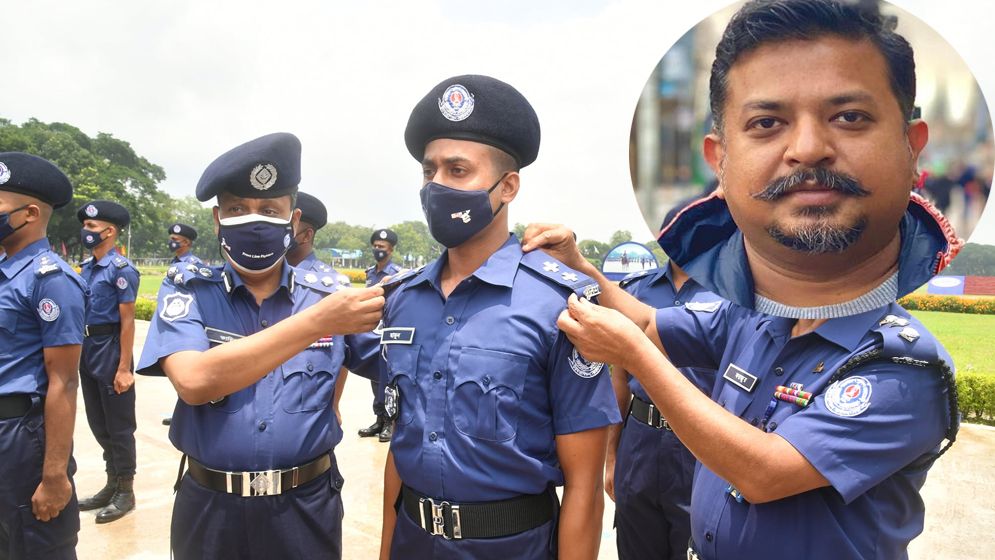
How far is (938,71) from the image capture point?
942 millimetres

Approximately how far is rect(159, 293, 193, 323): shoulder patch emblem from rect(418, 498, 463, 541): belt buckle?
1.22 meters

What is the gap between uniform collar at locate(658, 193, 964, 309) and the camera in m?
1.02

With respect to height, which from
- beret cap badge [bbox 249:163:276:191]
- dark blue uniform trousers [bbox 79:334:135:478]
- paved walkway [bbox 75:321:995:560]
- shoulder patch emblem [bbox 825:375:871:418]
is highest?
beret cap badge [bbox 249:163:276:191]

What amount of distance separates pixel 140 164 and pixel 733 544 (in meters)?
58.5

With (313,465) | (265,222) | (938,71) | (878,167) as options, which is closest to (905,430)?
(878,167)

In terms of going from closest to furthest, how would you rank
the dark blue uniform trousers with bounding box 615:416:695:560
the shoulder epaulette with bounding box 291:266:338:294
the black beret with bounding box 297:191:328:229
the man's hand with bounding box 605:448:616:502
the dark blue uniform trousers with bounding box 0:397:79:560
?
the shoulder epaulette with bounding box 291:266:338:294, the dark blue uniform trousers with bounding box 0:397:79:560, the dark blue uniform trousers with bounding box 615:416:695:560, the man's hand with bounding box 605:448:616:502, the black beret with bounding box 297:191:328:229

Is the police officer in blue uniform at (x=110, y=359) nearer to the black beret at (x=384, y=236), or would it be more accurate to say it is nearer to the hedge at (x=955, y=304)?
the black beret at (x=384, y=236)

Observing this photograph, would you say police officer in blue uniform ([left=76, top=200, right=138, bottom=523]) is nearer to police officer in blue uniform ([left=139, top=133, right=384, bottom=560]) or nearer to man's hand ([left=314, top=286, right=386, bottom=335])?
police officer in blue uniform ([left=139, top=133, right=384, bottom=560])

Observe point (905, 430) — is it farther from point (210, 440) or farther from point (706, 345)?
point (210, 440)

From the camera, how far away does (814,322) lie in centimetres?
137

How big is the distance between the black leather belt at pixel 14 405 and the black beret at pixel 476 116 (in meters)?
2.43

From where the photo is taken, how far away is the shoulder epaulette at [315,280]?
256 centimetres

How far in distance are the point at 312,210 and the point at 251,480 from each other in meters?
3.46

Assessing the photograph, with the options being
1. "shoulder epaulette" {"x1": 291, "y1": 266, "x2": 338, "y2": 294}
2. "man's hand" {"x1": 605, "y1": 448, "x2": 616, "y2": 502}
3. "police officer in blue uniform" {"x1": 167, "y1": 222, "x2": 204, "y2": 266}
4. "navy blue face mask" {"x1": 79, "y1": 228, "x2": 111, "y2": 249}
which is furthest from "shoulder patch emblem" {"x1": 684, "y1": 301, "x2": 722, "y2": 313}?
"police officer in blue uniform" {"x1": 167, "y1": 222, "x2": 204, "y2": 266}
